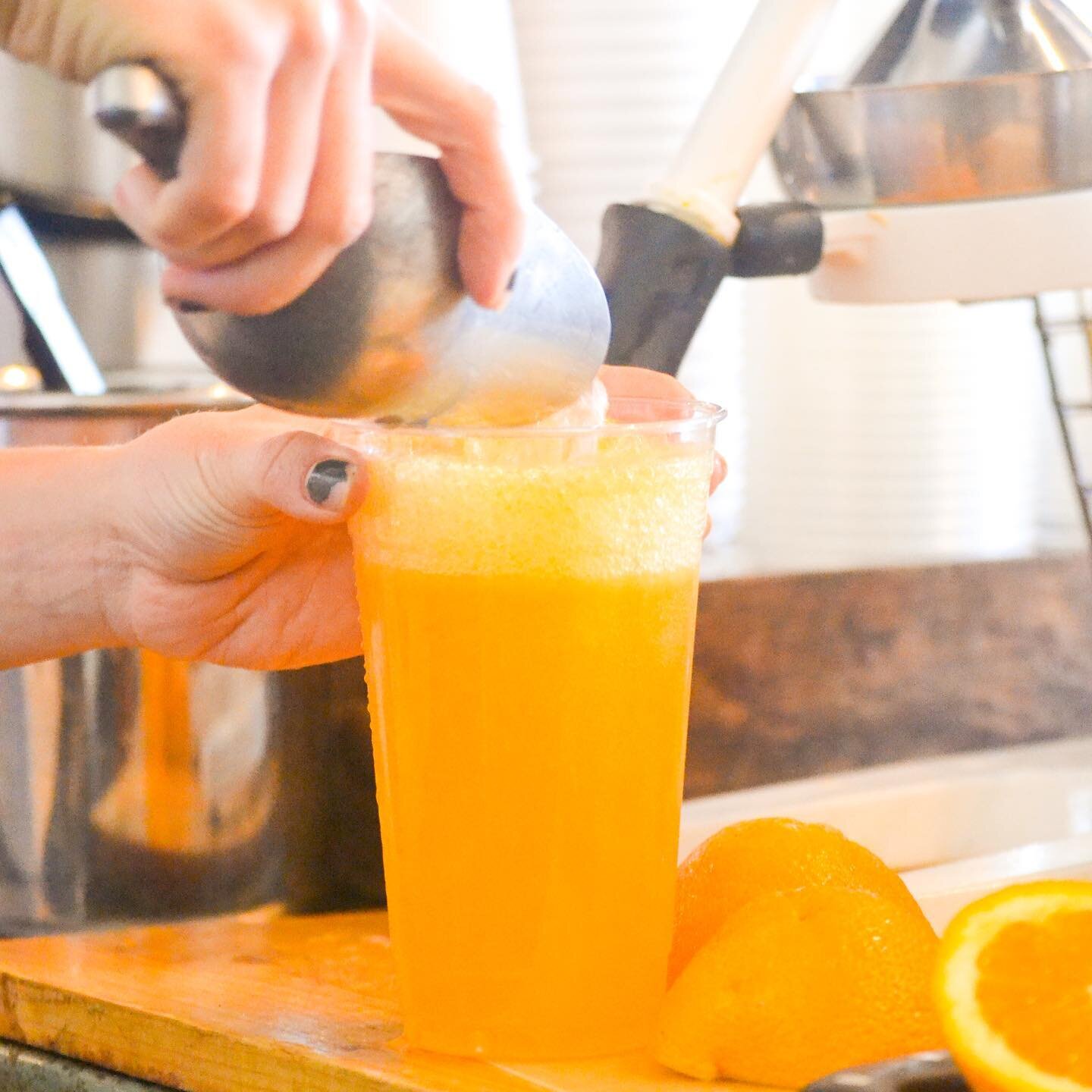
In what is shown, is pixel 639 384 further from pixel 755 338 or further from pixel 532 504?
pixel 755 338

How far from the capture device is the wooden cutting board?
53cm

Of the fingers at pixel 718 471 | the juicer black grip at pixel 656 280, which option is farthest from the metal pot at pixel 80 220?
the fingers at pixel 718 471

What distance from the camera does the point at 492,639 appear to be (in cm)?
51

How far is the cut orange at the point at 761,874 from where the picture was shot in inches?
23.3

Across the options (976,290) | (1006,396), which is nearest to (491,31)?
(976,290)

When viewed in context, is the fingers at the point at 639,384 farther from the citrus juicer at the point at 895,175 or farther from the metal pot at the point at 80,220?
the metal pot at the point at 80,220

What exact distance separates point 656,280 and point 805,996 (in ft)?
1.06

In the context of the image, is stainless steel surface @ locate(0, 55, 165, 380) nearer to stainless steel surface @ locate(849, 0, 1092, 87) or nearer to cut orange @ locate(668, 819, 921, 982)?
stainless steel surface @ locate(849, 0, 1092, 87)

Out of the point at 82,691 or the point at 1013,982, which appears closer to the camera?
the point at 1013,982

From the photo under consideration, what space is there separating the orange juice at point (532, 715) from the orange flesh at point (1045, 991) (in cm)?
12

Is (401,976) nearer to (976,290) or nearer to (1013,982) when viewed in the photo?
(1013,982)

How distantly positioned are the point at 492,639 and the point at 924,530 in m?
0.96

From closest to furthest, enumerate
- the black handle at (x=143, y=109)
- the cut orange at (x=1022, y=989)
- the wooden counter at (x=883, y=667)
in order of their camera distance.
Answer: the black handle at (x=143, y=109), the cut orange at (x=1022, y=989), the wooden counter at (x=883, y=667)

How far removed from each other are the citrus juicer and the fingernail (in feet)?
0.69
